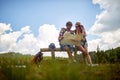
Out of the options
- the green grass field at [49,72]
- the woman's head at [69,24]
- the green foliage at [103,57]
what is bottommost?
the green grass field at [49,72]

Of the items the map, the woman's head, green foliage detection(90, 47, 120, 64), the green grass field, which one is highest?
the woman's head

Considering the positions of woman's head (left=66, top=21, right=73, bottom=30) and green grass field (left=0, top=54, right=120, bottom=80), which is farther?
woman's head (left=66, top=21, right=73, bottom=30)

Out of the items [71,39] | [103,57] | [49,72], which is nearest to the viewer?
[49,72]

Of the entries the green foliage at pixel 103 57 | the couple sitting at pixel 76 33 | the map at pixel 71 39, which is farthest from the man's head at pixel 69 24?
the green foliage at pixel 103 57

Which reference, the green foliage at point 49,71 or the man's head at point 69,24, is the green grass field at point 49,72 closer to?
the green foliage at point 49,71

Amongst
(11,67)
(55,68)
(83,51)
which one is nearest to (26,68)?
(11,67)

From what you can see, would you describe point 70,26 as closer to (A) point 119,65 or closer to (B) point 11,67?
(A) point 119,65

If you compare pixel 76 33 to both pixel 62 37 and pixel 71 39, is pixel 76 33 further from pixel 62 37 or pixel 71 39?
pixel 62 37

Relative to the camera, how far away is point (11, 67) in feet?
16.4

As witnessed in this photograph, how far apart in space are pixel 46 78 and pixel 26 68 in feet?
3.71

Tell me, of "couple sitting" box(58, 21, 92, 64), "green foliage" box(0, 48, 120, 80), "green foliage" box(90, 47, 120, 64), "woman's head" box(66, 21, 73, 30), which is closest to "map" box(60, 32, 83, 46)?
"couple sitting" box(58, 21, 92, 64)

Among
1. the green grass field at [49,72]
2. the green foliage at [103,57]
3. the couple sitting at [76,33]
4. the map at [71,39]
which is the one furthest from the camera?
the map at [71,39]

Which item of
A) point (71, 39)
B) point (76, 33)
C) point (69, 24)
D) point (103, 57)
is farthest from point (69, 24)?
point (103, 57)

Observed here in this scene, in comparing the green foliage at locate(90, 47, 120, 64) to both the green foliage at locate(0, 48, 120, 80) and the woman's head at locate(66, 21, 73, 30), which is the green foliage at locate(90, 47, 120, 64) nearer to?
the woman's head at locate(66, 21, 73, 30)
